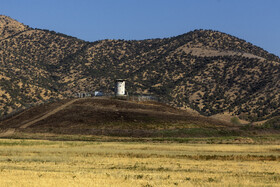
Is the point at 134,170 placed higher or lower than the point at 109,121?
lower

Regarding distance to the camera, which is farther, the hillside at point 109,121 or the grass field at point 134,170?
the hillside at point 109,121

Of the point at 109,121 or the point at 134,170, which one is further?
the point at 109,121

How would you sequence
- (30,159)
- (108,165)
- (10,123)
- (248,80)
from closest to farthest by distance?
(108,165) < (30,159) < (10,123) < (248,80)

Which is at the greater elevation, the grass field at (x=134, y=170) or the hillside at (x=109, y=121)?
the hillside at (x=109, y=121)

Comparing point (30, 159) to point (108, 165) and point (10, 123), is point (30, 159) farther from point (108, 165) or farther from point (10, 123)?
point (10, 123)

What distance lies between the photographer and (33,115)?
386 ft

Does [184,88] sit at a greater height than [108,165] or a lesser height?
greater

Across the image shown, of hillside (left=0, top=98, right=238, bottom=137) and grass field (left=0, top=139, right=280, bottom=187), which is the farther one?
hillside (left=0, top=98, right=238, bottom=137)

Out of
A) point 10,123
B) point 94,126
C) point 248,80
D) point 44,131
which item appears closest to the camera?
point 44,131

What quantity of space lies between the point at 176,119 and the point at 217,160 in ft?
206

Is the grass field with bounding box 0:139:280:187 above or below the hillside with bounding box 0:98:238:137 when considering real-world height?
below

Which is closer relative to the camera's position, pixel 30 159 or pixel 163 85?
pixel 30 159

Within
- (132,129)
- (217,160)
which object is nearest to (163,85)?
(132,129)

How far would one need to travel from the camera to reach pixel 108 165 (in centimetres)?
4297
